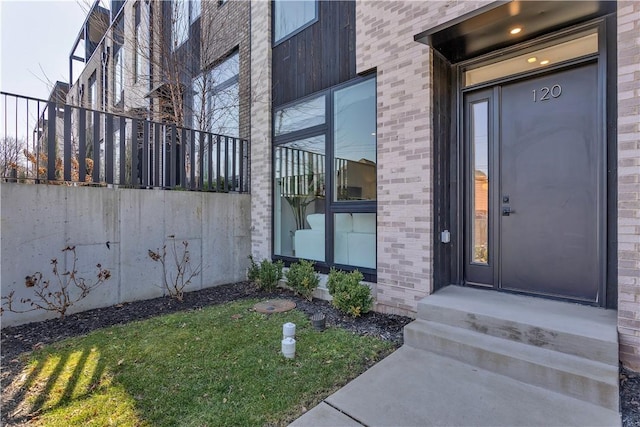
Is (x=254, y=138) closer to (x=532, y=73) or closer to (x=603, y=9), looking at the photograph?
(x=532, y=73)

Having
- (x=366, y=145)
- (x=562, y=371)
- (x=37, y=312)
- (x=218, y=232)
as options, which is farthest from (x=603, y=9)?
(x=37, y=312)

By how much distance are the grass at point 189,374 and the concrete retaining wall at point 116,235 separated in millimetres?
1090

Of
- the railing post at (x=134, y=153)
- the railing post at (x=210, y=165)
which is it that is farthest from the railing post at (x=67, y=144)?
the railing post at (x=210, y=165)

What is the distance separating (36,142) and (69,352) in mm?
2566

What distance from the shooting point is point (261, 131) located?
593cm

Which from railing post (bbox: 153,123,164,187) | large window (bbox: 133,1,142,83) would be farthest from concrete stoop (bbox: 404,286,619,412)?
large window (bbox: 133,1,142,83)

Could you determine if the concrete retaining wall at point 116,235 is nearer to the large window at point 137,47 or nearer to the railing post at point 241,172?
the railing post at point 241,172

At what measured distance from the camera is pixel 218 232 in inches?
220

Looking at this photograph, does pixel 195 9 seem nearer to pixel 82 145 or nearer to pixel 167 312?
pixel 82 145

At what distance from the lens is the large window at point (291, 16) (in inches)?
204

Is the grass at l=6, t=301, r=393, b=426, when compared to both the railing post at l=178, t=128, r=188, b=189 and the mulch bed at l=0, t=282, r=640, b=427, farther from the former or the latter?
the railing post at l=178, t=128, r=188, b=189

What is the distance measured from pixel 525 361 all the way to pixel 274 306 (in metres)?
2.94

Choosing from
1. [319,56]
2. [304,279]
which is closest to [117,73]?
[319,56]

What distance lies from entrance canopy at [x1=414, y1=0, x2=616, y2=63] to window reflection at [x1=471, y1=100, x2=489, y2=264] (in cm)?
66
